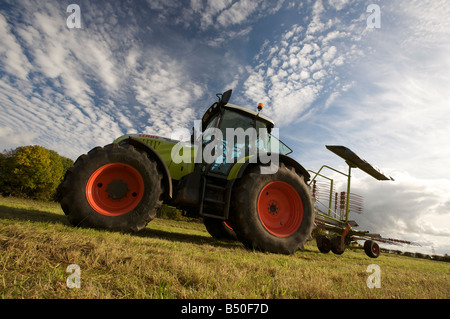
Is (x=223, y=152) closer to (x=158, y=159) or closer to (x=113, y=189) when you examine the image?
(x=158, y=159)

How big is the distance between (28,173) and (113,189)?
98.5 feet

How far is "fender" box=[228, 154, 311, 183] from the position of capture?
12.6 ft

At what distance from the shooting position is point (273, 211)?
404 cm

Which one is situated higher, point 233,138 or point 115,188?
point 233,138

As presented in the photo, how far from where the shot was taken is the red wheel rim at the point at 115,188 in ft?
11.1

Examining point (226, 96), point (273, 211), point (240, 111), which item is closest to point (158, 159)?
point (226, 96)

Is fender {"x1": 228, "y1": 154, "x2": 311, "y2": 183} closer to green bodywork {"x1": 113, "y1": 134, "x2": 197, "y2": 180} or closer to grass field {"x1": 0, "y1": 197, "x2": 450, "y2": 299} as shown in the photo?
green bodywork {"x1": 113, "y1": 134, "x2": 197, "y2": 180}

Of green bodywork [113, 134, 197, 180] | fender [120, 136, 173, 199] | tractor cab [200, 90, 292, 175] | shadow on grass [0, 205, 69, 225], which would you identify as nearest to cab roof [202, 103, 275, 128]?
tractor cab [200, 90, 292, 175]

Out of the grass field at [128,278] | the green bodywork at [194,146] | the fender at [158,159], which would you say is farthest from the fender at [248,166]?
the grass field at [128,278]

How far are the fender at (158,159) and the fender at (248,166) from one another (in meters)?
1.03
